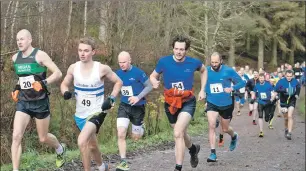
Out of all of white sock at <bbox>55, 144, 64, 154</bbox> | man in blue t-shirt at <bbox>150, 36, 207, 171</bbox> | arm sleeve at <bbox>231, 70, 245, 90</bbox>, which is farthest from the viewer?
arm sleeve at <bbox>231, 70, 245, 90</bbox>

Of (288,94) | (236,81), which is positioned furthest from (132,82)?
(288,94)

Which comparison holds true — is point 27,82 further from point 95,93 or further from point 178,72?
point 178,72

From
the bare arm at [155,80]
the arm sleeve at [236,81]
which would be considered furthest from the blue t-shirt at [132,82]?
the arm sleeve at [236,81]

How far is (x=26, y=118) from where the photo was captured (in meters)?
7.48

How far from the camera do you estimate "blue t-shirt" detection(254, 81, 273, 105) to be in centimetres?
1598

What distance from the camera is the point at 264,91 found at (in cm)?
1599

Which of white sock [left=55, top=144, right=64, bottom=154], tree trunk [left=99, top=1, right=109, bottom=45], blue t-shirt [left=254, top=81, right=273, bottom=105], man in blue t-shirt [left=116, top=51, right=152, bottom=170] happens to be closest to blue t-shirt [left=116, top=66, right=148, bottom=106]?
man in blue t-shirt [left=116, top=51, right=152, bottom=170]

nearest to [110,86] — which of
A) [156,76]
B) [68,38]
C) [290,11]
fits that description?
[68,38]

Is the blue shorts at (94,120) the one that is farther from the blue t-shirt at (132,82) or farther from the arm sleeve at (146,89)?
the blue t-shirt at (132,82)

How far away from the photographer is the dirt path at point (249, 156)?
32.0 ft

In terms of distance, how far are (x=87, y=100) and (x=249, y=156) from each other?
17.8 feet

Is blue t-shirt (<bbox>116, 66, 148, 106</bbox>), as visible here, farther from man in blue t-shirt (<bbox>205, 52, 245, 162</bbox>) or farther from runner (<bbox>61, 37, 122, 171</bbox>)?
man in blue t-shirt (<bbox>205, 52, 245, 162</bbox>)

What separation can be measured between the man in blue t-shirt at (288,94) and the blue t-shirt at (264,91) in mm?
745

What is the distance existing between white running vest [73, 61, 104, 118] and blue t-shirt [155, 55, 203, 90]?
1.25 meters
